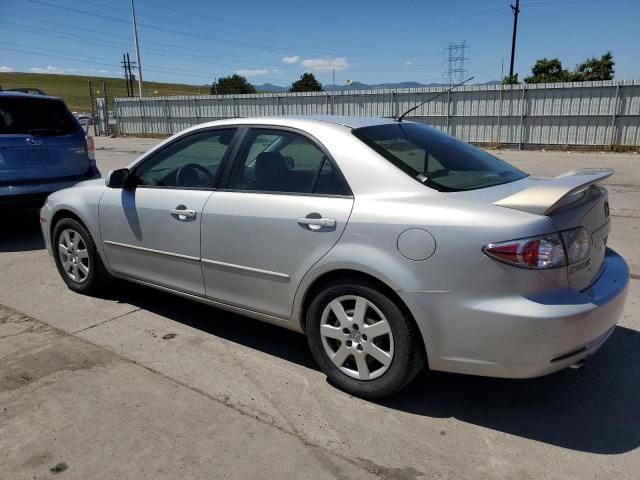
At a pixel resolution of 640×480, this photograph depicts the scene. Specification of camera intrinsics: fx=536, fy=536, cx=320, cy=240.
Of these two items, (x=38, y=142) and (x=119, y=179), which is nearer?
(x=119, y=179)

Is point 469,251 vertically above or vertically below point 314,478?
above

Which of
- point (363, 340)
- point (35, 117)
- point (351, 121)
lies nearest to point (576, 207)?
point (363, 340)

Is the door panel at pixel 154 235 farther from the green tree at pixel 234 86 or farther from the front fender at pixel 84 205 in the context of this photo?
the green tree at pixel 234 86

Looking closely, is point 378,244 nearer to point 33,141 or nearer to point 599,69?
point 33,141

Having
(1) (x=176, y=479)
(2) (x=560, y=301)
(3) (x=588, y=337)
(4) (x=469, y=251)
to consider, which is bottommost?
(1) (x=176, y=479)

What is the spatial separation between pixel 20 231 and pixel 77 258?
11.9 ft

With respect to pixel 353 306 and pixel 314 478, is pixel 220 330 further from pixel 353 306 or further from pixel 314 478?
pixel 314 478

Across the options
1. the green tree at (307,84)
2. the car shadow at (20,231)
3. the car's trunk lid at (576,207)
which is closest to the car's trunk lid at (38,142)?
the car shadow at (20,231)

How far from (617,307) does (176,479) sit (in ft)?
7.80

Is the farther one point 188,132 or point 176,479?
point 188,132

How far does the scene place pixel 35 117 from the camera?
678 centimetres

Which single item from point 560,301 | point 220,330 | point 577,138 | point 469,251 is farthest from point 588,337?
point 577,138

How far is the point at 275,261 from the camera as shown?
10.6 feet

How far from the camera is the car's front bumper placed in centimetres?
249
